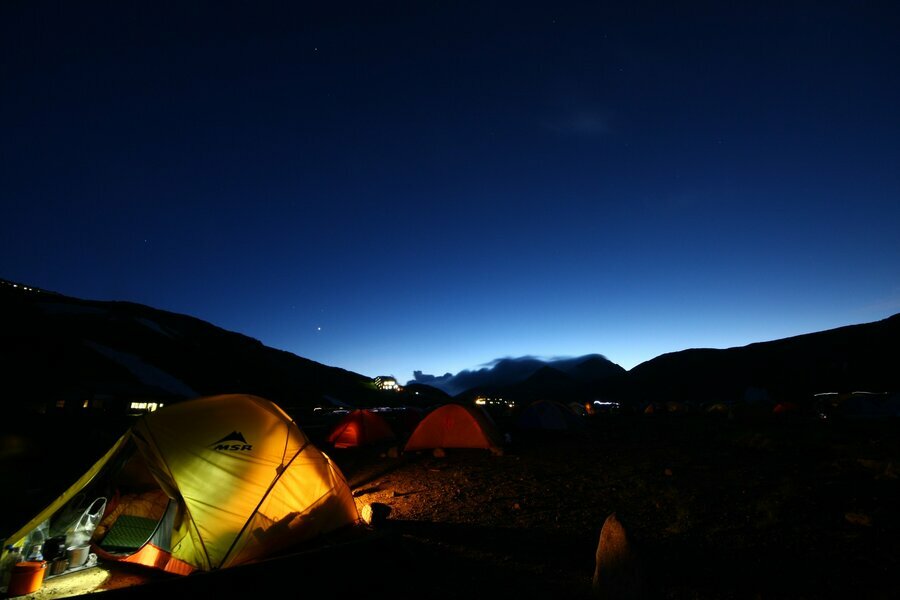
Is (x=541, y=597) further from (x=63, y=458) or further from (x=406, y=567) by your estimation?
(x=63, y=458)

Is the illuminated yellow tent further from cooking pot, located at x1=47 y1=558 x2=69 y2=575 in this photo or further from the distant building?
the distant building

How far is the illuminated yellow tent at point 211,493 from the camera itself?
5891mm

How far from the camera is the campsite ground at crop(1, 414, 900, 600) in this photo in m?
4.89

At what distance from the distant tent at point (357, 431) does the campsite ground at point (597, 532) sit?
469cm

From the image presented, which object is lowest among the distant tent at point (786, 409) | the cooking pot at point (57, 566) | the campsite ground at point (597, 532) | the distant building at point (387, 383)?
the distant tent at point (786, 409)

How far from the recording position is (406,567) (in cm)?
557

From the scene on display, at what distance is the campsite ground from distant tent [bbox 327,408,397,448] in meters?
4.69

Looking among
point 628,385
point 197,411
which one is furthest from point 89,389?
point 628,385

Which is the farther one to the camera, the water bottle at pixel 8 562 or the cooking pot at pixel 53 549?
the cooking pot at pixel 53 549

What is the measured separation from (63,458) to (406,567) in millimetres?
13029

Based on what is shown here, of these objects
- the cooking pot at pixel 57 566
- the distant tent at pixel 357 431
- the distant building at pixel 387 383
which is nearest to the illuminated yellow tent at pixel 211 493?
the cooking pot at pixel 57 566

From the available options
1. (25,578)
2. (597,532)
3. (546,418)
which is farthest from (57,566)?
(546,418)

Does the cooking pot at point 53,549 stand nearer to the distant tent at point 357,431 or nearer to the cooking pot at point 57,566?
the cooking pot at point 57,566

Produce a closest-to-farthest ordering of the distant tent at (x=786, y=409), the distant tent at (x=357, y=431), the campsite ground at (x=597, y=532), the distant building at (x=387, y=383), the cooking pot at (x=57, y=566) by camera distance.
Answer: the campsite ground at (x=597, y=532)
the cooking pot at (x=57, y=566)
the distant tent at (x=357, y=431)
the distant tent at (x=786, y=409)
the distant building at (x=387, y=383)
